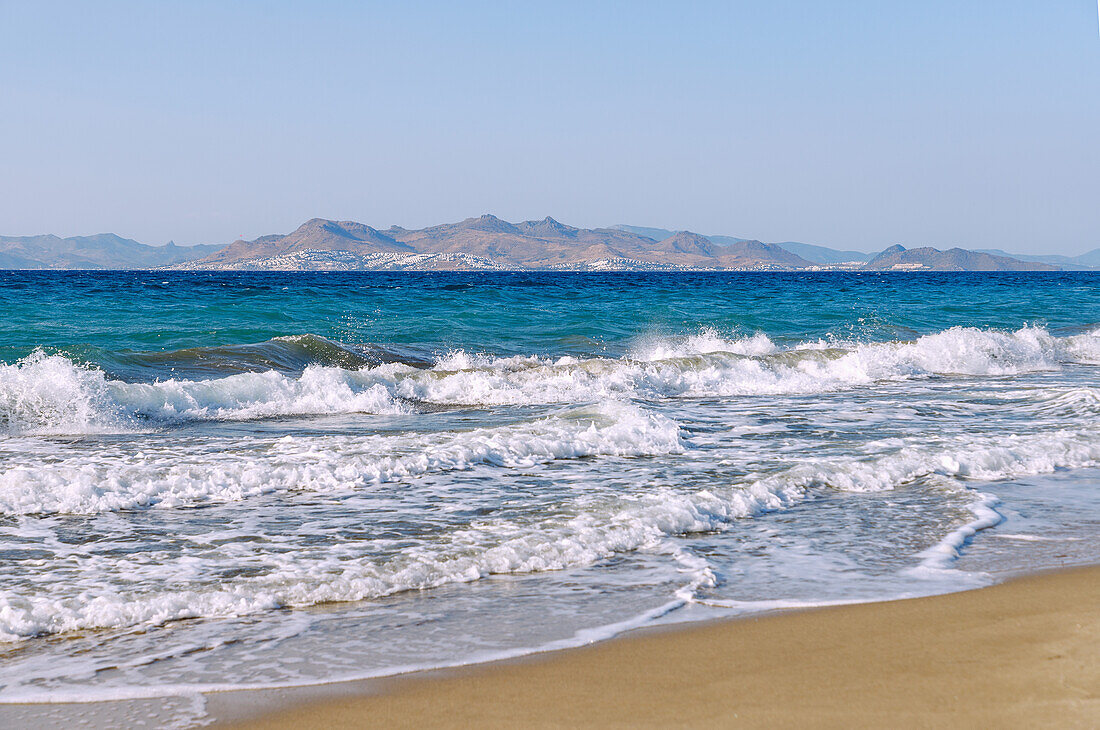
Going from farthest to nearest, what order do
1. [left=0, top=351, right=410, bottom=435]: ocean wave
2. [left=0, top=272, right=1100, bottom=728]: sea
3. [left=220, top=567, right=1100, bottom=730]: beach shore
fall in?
[left=0, top=351, right=410, bottom=435]: ocean wave → [left=0, top=272, right=1100, bottom=728]: sea → [left=220, top=567, right=1100, bottom=730]: beach shore

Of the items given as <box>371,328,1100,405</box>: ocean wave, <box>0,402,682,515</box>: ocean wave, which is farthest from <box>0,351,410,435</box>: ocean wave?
<box>0,402,682,515</box>: ocean wave

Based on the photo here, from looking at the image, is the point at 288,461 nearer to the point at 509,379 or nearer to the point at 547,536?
the point at 547,536

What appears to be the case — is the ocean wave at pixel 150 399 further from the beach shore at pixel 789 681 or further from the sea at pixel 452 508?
the beach shore at pixel 789 681

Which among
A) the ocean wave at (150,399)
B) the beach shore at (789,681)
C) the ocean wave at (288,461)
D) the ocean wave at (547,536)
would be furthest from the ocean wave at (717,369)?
the beach shore at (789,681)

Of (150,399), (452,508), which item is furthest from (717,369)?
(452,508)

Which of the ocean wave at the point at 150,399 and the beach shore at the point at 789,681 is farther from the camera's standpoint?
the ocean wave at the point at 150,399

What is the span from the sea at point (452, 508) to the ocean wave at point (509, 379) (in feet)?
0.19

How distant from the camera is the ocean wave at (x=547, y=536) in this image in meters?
3.73

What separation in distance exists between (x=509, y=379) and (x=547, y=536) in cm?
819

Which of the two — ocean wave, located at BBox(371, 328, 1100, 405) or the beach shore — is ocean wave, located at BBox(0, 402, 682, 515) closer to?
the beach shore

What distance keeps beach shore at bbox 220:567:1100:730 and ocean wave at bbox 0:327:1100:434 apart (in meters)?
7.16

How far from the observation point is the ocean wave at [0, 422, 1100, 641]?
373 centimetres

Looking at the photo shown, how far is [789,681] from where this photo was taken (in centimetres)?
297

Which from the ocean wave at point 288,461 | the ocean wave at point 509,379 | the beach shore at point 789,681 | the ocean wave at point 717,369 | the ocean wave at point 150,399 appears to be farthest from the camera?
the ocean wave at point 717,369
